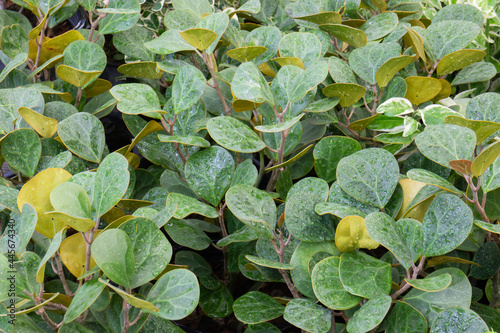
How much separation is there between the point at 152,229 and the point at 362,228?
30 cm

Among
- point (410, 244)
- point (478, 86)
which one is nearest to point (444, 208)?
point (410, 244)

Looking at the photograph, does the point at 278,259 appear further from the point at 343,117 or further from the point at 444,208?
the point at 343,117

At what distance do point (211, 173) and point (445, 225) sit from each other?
0.39 meters

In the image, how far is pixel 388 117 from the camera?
84 cm

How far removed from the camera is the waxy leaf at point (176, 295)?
1.71ft

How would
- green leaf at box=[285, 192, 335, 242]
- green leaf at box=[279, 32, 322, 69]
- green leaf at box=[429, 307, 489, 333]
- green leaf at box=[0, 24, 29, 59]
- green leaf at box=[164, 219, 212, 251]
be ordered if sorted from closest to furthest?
green leaf at box=[429, 307, 489, 333], green leaf at box=[285, 192, 335, 242], green leaf at box=[164, 219, 212, 251], green leaf at box=[279, 32, 322, 69], green leaf at box=[0, 24, 29, 59]

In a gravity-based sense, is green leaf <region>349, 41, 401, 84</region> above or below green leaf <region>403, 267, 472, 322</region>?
above

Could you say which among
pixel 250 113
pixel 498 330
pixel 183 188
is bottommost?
pixel 498 330

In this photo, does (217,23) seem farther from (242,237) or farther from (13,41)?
(13,41)

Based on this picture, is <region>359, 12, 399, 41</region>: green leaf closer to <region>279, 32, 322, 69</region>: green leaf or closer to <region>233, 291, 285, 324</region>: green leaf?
<region>279, 32, 322, 69</region>: green leaf

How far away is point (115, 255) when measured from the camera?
1.75 ft

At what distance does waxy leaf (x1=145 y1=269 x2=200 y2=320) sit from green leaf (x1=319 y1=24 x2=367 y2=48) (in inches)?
24.1

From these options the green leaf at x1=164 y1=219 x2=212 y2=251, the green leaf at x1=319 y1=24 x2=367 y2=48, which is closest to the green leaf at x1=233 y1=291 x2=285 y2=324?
the green leaf at x1=164 y1=219 x2=212 y2=251

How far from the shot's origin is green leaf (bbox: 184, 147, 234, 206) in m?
0.75
